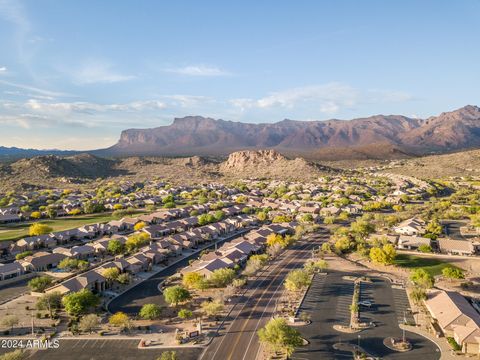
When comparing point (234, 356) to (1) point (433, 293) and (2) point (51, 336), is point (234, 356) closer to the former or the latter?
(2) point (51, 336)

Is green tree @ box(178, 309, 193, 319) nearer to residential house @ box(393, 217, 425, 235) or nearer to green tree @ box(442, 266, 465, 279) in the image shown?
green tree @ box(442, 266, 465, 279)

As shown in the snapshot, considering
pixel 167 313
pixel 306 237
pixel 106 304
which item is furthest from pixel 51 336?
pixel 306 237

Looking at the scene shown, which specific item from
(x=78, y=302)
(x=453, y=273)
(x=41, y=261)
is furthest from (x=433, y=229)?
(x=41, y=261)

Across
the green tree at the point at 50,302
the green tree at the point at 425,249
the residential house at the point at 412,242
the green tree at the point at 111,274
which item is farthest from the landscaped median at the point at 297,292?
the green tree at the point at 50,302

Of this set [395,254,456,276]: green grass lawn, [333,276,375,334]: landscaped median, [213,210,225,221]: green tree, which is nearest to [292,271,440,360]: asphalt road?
[333,276,375,334]: landscaped median

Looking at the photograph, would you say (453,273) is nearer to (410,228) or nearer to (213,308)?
(410,228)

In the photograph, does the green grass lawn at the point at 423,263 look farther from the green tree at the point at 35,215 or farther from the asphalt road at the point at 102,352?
the green tree at the point at 35,215
